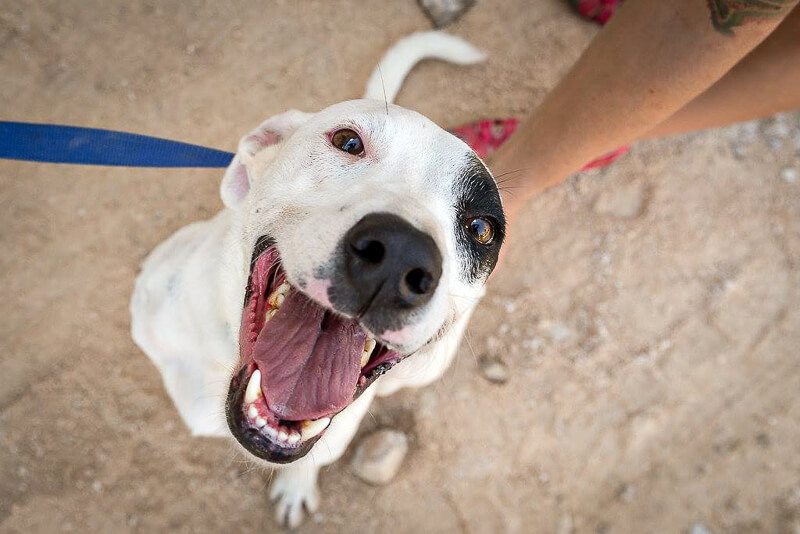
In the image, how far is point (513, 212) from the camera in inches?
133

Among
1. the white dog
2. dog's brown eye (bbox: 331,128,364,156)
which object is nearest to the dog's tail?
the white dog

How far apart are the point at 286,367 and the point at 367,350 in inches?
11.4

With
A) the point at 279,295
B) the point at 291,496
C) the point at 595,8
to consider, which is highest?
the point at 595,8

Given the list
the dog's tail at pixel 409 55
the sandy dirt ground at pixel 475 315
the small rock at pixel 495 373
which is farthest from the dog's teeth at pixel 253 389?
the small rock at pixel 495 373

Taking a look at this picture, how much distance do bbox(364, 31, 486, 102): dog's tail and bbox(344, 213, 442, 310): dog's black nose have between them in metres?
1.96

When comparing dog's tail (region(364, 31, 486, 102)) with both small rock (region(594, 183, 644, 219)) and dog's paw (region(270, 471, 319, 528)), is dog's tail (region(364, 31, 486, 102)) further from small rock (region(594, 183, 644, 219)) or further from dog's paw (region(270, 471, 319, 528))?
dog's paw (region(270, 471, 319, 528))

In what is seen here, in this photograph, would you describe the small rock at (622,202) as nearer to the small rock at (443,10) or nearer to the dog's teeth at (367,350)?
the small rock at (443,10)

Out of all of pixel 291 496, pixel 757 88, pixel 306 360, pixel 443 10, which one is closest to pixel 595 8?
pixel 443 10

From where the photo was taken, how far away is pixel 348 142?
223cm

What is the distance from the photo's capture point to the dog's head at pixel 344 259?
179 cm

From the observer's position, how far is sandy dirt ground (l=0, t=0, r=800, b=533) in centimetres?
359

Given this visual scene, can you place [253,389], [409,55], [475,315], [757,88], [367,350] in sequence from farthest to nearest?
[475,315] < [409,55] < [757,88] < [367,350] < [253,389]

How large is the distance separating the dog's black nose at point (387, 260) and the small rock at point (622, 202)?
2941mm

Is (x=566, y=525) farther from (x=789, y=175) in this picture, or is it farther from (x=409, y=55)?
(x=409, y=55)
